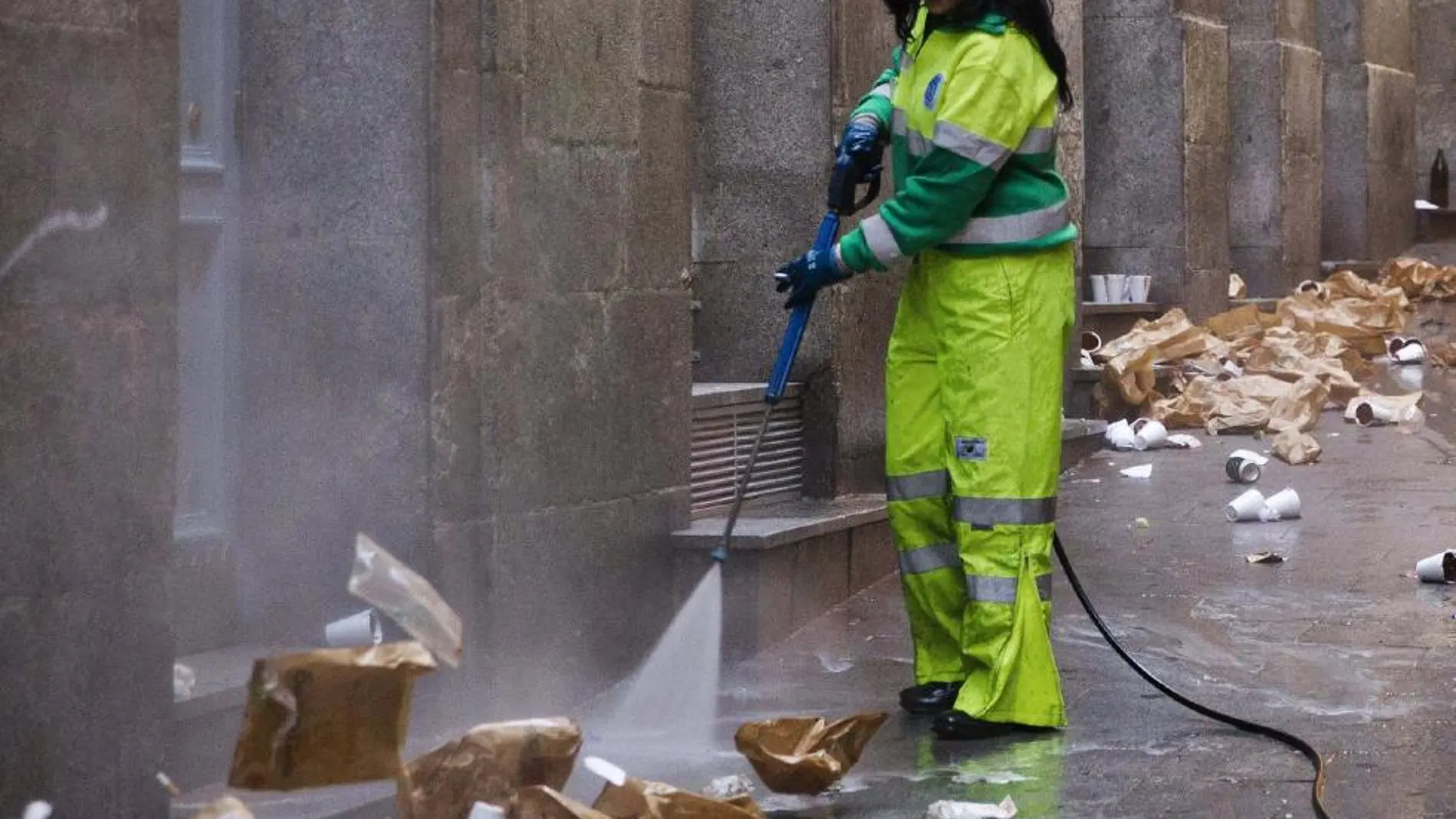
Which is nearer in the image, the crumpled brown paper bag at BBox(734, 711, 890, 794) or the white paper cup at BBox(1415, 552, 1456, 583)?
the crumpled brown paper bag at BBox(734, 711, 890, 794)

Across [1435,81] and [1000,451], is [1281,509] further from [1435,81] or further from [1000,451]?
[1435,81]

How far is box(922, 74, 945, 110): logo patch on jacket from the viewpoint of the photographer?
5258mm

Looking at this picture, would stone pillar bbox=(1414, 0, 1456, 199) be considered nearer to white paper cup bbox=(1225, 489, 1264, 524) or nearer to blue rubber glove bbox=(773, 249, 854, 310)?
white paper cup bbox=(1225, 489, 1264, 524)

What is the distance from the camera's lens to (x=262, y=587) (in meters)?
5.25

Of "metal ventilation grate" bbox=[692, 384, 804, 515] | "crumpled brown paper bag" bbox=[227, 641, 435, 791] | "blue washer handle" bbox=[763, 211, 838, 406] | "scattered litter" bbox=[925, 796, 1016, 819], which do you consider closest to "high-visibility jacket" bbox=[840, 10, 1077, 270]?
"blue washer handle" bbox=[763, 211, 838, 406]

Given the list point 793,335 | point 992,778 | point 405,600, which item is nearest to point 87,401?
point 405,600

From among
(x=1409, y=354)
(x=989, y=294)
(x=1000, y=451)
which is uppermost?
(x=989, y=294)

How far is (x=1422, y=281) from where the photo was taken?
1803 centimetres

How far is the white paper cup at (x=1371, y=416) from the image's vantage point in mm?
12633

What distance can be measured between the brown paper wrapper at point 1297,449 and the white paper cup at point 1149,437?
643mm

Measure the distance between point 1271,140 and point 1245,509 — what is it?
28.1ft

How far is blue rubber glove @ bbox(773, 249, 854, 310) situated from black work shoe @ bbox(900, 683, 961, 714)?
1024mm

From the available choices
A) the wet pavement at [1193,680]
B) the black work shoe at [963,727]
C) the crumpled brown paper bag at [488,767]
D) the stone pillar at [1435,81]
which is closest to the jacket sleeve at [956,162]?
the black work shoe at [963,727]

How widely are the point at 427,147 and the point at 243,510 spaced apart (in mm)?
968
